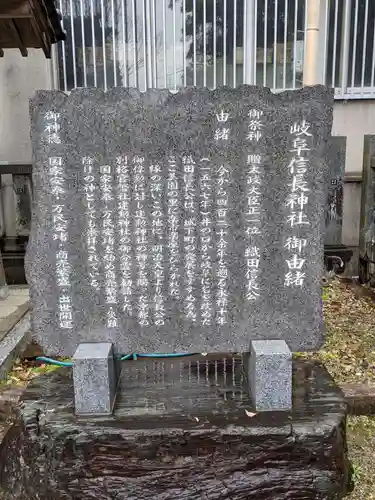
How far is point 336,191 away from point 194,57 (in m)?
2.94

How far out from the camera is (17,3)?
14.2 ft

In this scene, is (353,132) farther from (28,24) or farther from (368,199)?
(28,24)

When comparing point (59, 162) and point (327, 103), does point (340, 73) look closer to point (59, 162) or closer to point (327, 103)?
point (327, 103)

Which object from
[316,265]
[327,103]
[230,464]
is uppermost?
[327,103]

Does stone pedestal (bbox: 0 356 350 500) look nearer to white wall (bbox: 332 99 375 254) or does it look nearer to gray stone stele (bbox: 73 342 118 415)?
gray stone stele (bbox: 73 342 118 415)

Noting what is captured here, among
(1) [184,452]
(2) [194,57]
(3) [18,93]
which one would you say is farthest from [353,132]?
(1) [184,452]

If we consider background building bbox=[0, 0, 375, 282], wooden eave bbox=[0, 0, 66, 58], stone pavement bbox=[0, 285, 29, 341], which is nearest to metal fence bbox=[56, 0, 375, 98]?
background building bbox=[0, 0, 375, 282]

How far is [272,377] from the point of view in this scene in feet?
9.15

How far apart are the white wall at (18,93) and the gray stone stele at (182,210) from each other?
16.5 ft

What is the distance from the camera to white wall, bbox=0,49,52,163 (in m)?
7.20

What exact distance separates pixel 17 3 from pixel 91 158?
8.24 feet

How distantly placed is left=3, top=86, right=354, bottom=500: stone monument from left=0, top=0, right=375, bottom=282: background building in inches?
183

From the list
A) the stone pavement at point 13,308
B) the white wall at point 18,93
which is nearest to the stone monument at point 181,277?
the stone pavement at point 13,308

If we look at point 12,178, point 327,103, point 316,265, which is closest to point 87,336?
point 316,265
